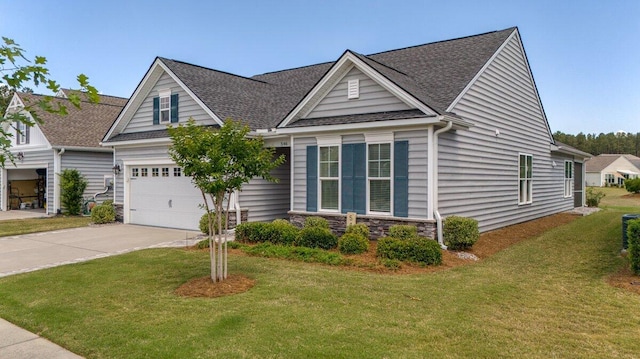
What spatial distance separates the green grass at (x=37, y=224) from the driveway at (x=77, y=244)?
3.02 ft

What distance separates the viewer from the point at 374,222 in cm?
1044

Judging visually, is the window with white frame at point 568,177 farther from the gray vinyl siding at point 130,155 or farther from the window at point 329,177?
the gray vinyl siding at point 130,155

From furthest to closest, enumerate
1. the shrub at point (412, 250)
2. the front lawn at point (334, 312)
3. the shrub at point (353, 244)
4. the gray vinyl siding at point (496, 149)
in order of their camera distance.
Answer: the gray vinyl siding at point (496, 149), the shrub at point (353, 244), the shrub at point (412, 250), the front lawn at point (334, 312)

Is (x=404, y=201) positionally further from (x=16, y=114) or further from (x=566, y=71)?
(x=566, y=71)

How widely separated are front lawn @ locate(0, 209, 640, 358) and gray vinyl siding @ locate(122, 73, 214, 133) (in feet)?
22.0

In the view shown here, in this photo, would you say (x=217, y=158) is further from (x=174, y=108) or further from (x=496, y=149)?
(x=496, y=149)

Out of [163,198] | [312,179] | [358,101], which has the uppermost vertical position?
[358,101]

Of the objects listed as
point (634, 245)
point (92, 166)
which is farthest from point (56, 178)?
point (634, 245)

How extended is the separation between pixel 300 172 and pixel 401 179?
322cm

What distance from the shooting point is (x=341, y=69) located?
11273mm

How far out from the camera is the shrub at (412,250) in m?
8.23

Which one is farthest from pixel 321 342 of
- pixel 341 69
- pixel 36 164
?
pixel 36 164

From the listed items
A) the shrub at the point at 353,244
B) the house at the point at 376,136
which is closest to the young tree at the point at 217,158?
the shrub at the point at 353,244

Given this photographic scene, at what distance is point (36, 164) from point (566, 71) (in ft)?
85.4
